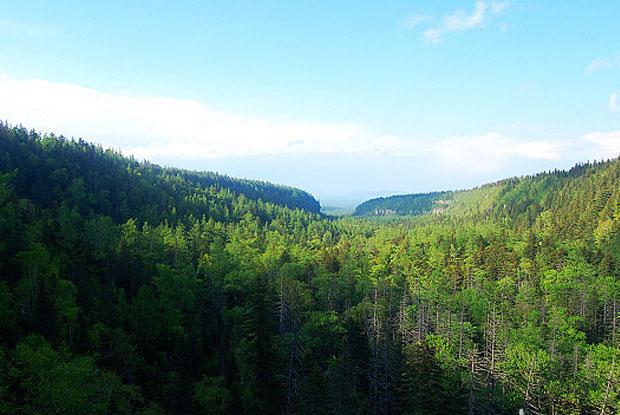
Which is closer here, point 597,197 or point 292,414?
point 292,414

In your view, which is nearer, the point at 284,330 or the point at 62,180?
the point at 284,330

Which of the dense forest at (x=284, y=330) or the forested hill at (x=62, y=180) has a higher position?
the forested hill at (x=62, y=180)

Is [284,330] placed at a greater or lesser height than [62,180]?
lesser

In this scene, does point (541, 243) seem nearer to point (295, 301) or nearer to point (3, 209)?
point (295, 301)

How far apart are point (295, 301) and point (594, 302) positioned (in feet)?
187

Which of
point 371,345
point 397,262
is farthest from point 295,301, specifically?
point 397,262

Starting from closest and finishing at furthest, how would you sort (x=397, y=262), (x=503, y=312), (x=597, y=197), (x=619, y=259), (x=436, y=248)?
(x=503, y=312) → (x=619, y=259) → (x=397, y=262) → (x=436, y=248) → (x=597, y=197)

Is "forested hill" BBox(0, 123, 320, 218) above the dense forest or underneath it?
above

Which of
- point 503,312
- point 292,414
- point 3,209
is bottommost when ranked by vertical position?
point 292,414

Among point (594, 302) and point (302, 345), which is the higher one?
point (594, 302)

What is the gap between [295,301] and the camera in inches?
3228

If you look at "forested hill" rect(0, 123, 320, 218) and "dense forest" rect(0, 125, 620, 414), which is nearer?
"dense forest" rect(0, 125, 620, 414)

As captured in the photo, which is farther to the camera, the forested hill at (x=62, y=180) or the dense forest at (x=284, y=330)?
the forested hill at (x=62, y=180)

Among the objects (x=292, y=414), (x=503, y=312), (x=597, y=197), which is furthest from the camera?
(x=597, y=197)
